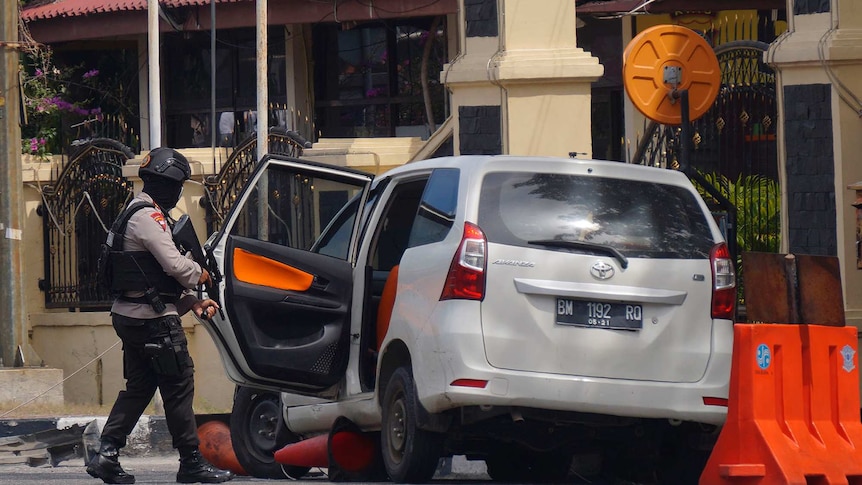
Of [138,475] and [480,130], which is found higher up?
[480,130]

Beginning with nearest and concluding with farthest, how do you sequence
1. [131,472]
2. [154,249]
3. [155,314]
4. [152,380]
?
1. [154,249]
2. [155,314]
3. [152,380]
4. [131,472]

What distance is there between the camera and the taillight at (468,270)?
7.29 m

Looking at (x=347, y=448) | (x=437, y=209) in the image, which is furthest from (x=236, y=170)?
(x=437, y=209)

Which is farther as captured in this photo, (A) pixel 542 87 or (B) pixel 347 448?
(A) pixel 542 87

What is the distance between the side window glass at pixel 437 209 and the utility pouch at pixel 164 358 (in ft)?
4.32

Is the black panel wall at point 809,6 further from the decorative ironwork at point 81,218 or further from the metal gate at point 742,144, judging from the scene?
the decorative ironwork at point 81,218

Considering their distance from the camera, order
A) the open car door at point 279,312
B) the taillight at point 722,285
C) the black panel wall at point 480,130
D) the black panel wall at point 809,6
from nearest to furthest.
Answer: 1. the taillight at point 722,285
2. the open car door at point 279,312
3. the black panel wall at point 809,6
4. the black panel wall at point 480,130

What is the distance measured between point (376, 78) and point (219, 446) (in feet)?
39.7

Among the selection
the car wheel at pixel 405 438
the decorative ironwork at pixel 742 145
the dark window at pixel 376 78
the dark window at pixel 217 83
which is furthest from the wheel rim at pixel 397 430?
the dark window at pixel 217 83

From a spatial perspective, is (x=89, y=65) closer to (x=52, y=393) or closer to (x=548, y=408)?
(x=52, y=393)

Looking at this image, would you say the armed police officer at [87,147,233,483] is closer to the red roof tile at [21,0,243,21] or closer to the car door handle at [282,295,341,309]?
the car door handle at [282,295,341,309]

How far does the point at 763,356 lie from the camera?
289 inches

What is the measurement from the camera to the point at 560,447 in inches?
316

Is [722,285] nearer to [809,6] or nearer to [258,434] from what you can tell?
[258,434]
